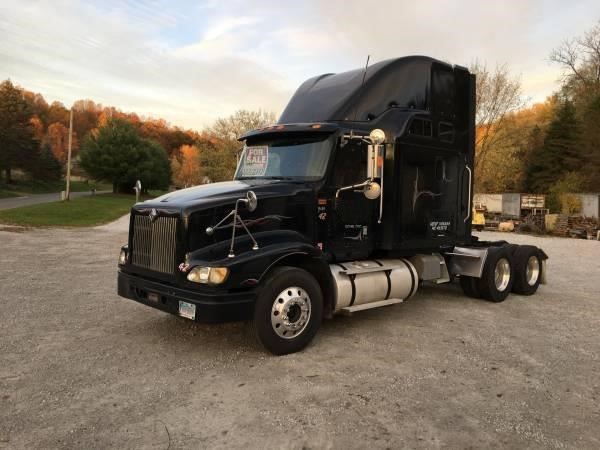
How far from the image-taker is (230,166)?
4962 centimetres

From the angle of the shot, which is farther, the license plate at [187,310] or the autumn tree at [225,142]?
the autumn tree at [225,142]

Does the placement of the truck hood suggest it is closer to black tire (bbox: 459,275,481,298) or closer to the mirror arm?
the mirror arm

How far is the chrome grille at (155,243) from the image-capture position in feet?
17.3

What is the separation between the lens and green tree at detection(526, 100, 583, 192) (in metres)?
45.2

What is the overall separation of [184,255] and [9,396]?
6.63 ft

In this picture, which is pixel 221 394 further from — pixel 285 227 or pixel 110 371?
pixel 285 227

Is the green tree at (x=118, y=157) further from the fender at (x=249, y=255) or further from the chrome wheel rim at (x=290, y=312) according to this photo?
the chrome wheel rim at (x=290, y=312)

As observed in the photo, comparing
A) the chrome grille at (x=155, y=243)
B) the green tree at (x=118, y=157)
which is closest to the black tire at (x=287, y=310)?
the chrome grille at (x=155, y=243)

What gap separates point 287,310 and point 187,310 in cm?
110

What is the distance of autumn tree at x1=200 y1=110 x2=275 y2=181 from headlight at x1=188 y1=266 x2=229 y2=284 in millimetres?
44746

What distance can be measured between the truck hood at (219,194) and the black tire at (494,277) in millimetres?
3987

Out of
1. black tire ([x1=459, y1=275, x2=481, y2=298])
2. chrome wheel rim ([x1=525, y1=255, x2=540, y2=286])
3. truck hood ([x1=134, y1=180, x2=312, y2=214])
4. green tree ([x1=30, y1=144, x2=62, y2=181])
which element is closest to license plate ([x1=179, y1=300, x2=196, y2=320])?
truck hood ([x1=134, y1=180, x2=312, y2=214])

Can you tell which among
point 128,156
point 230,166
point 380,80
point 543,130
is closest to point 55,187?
point 128,156

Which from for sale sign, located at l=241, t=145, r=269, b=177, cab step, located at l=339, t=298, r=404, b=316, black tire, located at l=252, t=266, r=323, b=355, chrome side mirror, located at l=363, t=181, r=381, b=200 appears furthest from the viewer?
for sale sign, located at l=241, t=145, r=269, b=177
